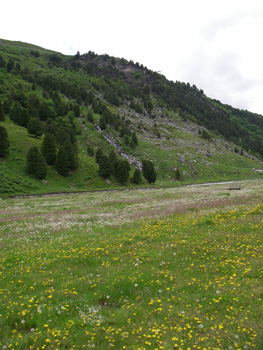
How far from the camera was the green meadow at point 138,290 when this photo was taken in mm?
5605

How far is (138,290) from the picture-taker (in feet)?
25.4

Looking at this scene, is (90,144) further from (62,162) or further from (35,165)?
(35,165)

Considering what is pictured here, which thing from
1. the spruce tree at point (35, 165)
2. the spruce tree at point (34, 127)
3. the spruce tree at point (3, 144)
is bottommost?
the spruce tree at point (35, 165)

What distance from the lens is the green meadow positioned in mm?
5605

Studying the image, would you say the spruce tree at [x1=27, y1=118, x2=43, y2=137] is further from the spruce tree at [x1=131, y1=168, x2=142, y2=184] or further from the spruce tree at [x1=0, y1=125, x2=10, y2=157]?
the spruce tree at [x1=131, y1=168, x2=142, y2=184]

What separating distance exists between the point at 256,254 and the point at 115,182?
72.6 m

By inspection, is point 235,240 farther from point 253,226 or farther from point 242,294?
point 242,294

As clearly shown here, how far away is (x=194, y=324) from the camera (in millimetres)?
5887

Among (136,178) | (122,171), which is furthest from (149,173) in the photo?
(122,171)

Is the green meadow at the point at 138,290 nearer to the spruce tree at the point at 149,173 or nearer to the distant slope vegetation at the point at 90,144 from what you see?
the distant slope vegetation at the point at 90,144

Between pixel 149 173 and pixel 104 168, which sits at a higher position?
pixel 149 173

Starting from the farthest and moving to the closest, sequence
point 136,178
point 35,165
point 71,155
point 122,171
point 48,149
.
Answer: point 136,178, point 122,171, point 71,155, point 48,149, point 35,165

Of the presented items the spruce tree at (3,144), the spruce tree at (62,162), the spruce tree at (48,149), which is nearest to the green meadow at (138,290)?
the spruce tree at (3,144)

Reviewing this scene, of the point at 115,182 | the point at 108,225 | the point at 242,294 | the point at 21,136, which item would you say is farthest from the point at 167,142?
the point at 242,294
